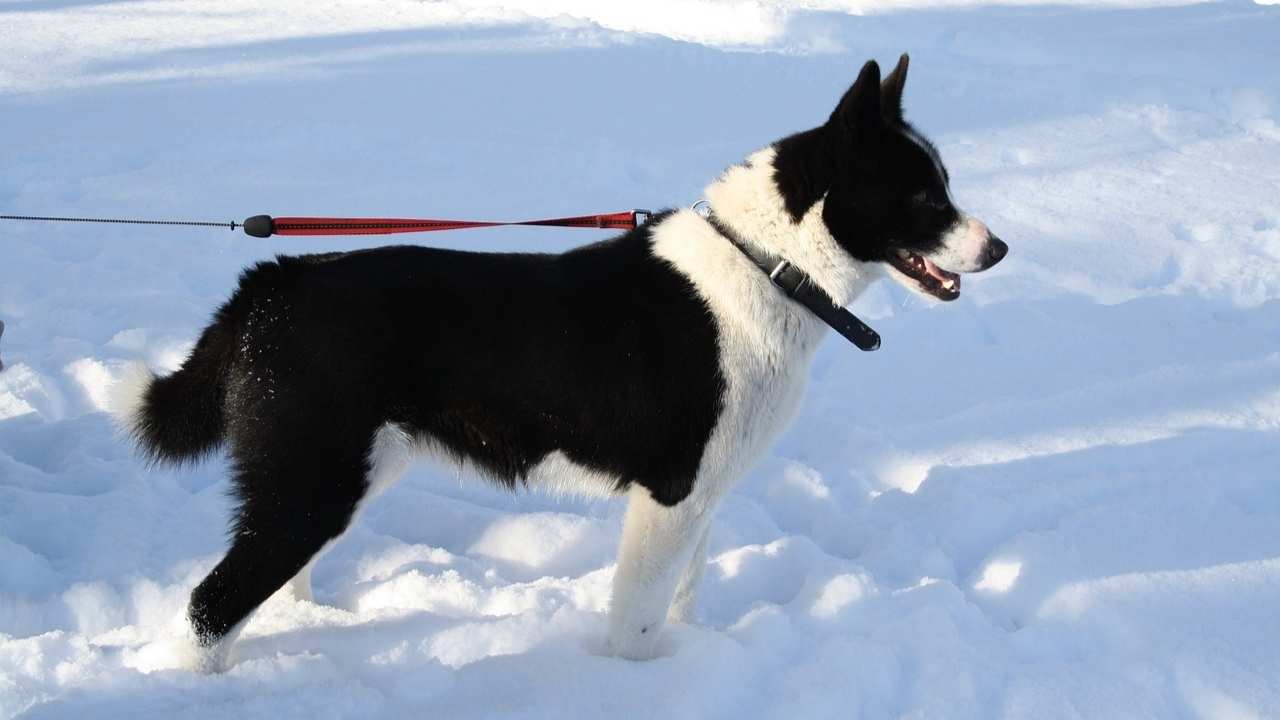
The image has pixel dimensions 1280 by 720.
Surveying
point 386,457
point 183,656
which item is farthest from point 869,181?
point 183,656

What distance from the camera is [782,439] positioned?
469 cm

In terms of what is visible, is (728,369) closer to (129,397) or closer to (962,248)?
(962,248)

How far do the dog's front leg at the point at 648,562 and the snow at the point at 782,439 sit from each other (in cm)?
14

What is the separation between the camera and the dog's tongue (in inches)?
120

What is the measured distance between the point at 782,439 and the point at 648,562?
1.77m

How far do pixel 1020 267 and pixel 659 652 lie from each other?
394 cm

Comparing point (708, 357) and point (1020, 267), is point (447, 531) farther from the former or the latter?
point (1020, 267)

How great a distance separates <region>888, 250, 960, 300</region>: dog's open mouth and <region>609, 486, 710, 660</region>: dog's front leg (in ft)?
2.92

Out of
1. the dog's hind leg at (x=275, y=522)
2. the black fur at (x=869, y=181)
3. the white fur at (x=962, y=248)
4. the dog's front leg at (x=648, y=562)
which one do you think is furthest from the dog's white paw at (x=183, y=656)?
the white fur at (x=962, y=248)

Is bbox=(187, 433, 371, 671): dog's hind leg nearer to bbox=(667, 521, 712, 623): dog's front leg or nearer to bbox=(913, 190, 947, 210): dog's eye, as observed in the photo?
bbox=(667, 521, 712, 623): dog's front leg

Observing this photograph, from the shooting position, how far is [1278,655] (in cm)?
333

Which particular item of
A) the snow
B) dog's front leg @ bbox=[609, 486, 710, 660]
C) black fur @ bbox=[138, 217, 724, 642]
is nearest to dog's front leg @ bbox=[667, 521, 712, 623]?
the snow

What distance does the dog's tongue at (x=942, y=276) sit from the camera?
9.97 feet

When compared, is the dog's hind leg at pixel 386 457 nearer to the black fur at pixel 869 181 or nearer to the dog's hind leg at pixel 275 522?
the dog's hind leg at pixel 275 522
